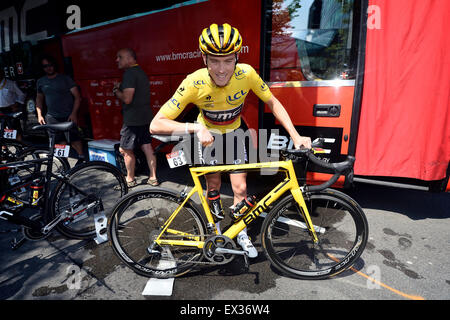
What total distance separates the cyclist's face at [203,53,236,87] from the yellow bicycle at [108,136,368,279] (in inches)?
28.3

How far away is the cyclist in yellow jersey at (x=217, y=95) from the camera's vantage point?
1.88 m

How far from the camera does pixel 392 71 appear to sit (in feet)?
8.48

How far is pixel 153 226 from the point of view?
93.5 inches

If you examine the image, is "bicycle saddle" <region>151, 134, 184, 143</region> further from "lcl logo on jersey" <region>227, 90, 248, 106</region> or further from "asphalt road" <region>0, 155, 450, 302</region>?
"asphalt road" <region>0, 155, 450, 302</region>

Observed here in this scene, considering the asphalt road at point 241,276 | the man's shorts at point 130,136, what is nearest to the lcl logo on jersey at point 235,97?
the asphalt road at point 241,276

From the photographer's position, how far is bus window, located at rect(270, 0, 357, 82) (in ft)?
9.02

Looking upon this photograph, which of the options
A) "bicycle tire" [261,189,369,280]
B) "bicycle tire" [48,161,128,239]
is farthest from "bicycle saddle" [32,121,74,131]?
"bicycle tire" [261,189,369,280]

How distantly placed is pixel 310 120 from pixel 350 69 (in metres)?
0.68

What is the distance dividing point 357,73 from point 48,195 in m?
3.45

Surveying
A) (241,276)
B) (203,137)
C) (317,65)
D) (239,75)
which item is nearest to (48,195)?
(203,137)

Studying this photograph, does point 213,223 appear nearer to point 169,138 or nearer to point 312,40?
point 169,138

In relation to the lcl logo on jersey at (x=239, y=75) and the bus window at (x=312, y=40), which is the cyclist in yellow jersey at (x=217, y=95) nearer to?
the lcl logo on jersey at (x=239, y=75)

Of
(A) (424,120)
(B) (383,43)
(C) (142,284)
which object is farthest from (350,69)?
(C) (142,284)

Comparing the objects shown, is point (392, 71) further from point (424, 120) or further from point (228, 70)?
point (228, 70)
